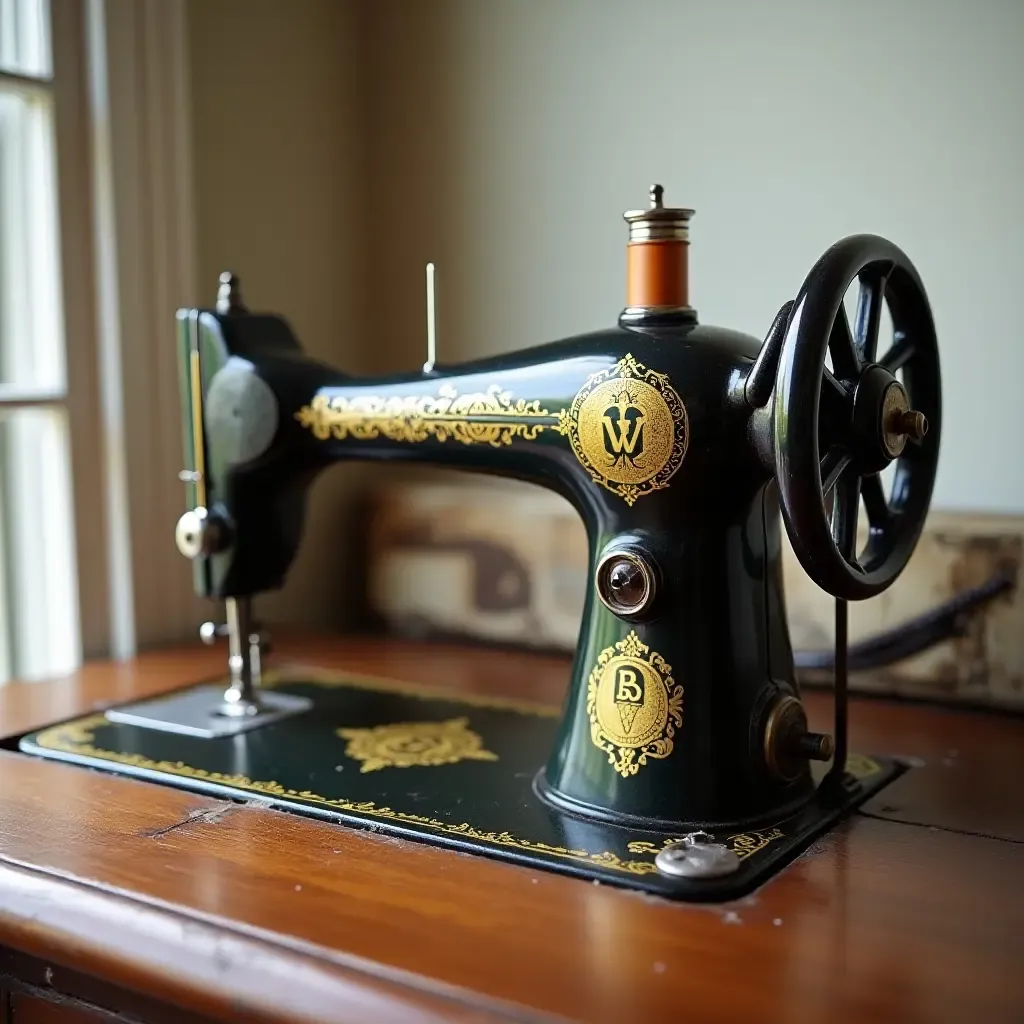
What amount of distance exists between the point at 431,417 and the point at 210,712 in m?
0.39

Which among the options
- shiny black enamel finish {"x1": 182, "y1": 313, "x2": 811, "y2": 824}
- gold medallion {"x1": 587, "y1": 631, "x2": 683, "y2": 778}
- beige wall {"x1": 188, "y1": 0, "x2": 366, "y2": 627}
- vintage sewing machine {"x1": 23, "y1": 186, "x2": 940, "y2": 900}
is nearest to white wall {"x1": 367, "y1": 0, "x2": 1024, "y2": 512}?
beige wall {"x1": 188, "y1": 0, "x2": 366, "y2": 627}

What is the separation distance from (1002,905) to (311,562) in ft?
3.63

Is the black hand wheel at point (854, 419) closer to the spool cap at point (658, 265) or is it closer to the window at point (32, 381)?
the spool cap at point (658, 265)

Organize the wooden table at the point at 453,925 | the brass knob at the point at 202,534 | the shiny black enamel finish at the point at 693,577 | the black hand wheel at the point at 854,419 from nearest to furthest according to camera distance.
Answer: the wooden table at the point at 453,925 < the black hand wheel at the point at 854,419 < the shiny black enamel finish at the point at 693,577 < the brass knob at the point at 202,534

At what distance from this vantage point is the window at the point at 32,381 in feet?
4.76

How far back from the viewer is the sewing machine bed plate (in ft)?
3.01

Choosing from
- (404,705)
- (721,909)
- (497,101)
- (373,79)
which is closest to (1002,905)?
(721,909)

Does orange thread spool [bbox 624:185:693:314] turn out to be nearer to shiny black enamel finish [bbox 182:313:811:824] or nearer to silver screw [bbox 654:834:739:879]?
shiny black enamel finish [bbox 182:313:811:824]

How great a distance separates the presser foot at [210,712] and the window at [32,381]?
0.89 ft

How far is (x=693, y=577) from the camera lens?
97 centimetres

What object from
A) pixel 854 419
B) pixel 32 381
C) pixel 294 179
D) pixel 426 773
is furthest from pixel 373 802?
pixel 294 179

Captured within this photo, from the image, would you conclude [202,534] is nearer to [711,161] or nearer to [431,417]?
[431,417]


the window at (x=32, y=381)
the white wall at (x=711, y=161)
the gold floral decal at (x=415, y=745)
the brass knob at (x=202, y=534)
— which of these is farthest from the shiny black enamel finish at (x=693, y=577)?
the window at (x=32, y=381)

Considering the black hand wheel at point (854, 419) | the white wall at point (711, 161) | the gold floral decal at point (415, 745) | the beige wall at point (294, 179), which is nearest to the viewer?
the black hand wheel at point (854, 419)
